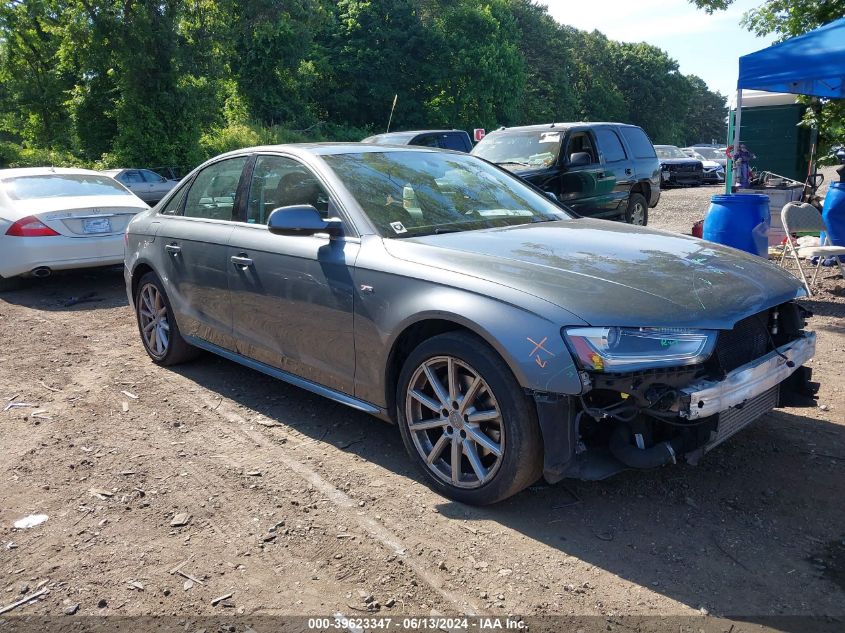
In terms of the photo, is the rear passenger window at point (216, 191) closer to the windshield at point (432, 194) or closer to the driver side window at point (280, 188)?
the driver side window at point (280, 188)

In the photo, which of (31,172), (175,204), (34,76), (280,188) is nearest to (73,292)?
(31,172)

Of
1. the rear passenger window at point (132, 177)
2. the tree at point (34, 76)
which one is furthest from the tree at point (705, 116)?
the rear passenger window at point (132, 177)

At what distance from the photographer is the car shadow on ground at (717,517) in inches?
109

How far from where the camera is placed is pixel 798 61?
762cm

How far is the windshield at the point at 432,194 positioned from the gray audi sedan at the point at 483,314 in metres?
0.01

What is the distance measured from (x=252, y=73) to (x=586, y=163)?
28342 mm

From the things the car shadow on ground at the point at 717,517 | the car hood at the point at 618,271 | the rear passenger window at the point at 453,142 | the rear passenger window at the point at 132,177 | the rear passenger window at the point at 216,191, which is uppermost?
the rear passenger window at the point at 453,142

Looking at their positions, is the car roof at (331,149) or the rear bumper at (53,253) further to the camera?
the rear bumper at (53,253)

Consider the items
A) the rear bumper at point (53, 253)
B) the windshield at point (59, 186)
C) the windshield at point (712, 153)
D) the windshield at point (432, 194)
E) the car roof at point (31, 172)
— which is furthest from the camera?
the windshield at point (712, 153)

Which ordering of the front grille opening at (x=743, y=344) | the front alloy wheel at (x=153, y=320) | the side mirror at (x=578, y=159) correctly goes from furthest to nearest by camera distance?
the side mirror at (x=578, y=159) < the front alloy wheel at (x=153, y=320) < the front grille opening at (x=743, y=344)

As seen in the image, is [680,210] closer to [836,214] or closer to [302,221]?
[836,214]

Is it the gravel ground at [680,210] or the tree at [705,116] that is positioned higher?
the tree at [705,116]

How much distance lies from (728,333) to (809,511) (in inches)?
35.8

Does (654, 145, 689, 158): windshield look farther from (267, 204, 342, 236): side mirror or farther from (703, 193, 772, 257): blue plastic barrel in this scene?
(267, 204, 342, 236): side mirror
